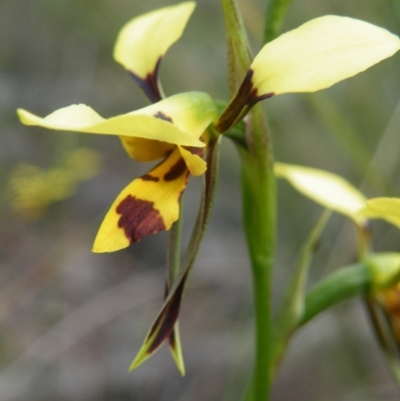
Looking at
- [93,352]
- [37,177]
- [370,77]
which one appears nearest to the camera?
[37,177]

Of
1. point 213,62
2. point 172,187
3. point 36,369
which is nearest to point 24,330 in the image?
point 36,369

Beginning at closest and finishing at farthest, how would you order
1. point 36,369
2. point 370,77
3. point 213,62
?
1. point 36,369
2. point 370,77
3. point 213,62

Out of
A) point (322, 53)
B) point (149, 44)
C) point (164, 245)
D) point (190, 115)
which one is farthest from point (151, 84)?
point (164, 245)

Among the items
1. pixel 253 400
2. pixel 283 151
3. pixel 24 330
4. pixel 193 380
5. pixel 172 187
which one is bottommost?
pixel 193 380

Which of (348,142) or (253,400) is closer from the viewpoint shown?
(253,400)

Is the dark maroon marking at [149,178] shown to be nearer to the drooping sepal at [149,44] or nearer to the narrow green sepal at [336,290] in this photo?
the drooping sepal at [149,44]

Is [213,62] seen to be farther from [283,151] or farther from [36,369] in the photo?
[36,369]

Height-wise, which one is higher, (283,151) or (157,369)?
(283,151)
